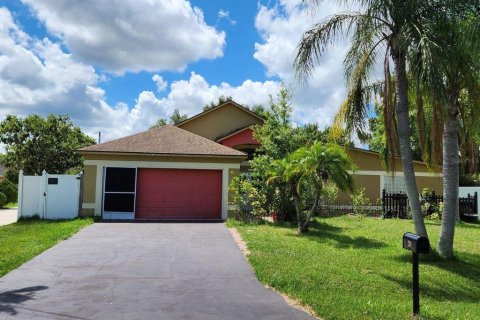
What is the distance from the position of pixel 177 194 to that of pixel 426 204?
11.1 m

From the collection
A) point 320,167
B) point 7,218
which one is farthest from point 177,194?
point 7,218

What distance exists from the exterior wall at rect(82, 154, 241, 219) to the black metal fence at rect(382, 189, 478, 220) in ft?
24.4

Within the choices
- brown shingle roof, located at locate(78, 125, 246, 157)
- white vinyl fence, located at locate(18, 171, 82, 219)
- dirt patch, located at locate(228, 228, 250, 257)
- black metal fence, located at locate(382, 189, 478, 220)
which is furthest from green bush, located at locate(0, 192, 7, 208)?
black metal fence, located at locate(382, 189, 478, 220)

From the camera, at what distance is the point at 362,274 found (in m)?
8.64

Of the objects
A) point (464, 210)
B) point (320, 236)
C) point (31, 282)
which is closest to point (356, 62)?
point (320, 236)

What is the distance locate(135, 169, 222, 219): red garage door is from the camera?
19047mm

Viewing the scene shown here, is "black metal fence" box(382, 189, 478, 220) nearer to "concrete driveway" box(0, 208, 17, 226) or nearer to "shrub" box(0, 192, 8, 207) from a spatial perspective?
"concrete driveway" box(0, 208, 17, 226)

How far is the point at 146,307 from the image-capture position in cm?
635

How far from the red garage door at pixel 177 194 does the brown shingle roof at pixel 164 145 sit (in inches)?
33.9

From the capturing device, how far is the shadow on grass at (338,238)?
1226 cm

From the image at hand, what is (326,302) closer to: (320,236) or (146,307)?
(146,307)

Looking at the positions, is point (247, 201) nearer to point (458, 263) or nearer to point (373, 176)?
point (458, 263)

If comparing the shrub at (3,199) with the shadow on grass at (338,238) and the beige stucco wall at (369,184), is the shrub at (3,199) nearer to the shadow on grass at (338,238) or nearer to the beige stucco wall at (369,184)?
the shadow on grass at (338,238)

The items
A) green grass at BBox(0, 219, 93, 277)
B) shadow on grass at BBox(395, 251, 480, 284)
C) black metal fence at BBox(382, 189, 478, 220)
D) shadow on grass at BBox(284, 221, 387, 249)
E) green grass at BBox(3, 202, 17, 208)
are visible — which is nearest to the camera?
shadow on grass at BBox(395, 251, 480, 284)
